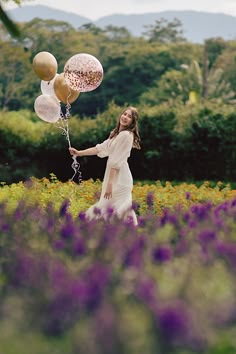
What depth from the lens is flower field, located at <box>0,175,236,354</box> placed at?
3.06m

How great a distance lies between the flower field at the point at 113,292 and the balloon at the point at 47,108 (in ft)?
16.3

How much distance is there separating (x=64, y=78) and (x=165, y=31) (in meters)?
70.6

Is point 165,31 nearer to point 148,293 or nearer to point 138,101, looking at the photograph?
point 138,101

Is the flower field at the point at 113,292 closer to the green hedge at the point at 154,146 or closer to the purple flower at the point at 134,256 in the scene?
the purple flower at the point at 134,256

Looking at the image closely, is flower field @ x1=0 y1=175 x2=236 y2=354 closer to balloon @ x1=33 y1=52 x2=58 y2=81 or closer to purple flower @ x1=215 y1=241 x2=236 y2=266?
purple flower @ x1=215 y1=241 x2=236 y2=266

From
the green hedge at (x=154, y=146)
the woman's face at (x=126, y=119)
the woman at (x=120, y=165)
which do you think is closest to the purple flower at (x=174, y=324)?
the woman at (x=120, y=165)

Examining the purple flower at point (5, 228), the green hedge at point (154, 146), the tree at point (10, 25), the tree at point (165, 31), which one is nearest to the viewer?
the purple flower at point (5, 228)

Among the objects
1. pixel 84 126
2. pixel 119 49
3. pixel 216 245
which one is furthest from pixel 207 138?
pixel 119 49

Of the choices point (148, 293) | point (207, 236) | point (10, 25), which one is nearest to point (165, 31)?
point (10, 25)

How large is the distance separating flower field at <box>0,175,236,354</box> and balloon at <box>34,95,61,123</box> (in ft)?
16.3

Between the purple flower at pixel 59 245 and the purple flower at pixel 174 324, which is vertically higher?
the purple flower at pixel 174 324

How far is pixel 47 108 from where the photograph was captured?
10352mm

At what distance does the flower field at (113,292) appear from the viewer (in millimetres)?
3062

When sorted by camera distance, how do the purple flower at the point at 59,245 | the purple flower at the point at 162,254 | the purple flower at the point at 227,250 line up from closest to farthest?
1. the purple flower at the point at 162,254
2. the purple flower at the point at 227,250
3. the purple flower at the point at 59,245
